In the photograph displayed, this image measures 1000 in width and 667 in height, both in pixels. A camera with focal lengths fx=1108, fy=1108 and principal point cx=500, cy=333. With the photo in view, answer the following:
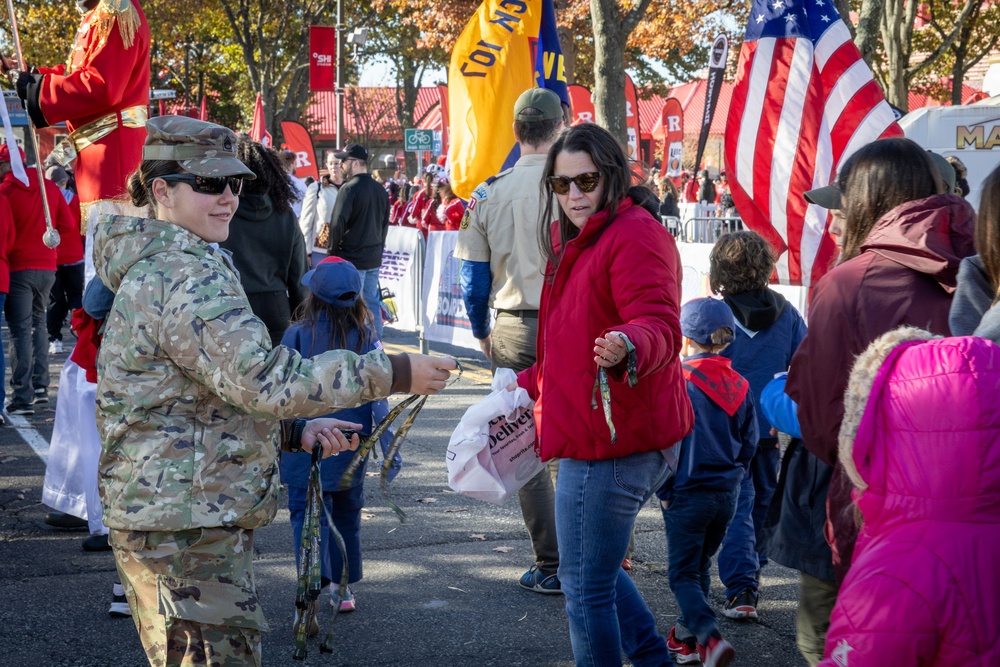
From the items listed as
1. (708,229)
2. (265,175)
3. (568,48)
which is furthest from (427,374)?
(568,48)

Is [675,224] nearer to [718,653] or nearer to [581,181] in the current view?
[718,653]

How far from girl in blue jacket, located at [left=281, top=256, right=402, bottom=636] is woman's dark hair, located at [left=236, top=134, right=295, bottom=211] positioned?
91cm

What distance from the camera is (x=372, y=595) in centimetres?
509

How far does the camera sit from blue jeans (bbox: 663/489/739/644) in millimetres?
4223

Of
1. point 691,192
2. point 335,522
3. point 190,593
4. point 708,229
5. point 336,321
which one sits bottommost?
Result: point 335,522

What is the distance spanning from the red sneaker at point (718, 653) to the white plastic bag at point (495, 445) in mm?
962

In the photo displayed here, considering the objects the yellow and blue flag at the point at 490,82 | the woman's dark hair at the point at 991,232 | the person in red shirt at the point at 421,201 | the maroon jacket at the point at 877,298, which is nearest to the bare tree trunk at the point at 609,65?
the yellow and blue flag at the point at 490,82

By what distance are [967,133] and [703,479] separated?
38.1 feet

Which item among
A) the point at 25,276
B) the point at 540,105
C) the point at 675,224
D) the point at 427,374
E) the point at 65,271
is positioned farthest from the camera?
the point at 675,224

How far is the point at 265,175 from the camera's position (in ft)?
18.1

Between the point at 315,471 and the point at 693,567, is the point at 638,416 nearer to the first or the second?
the point at 315,471

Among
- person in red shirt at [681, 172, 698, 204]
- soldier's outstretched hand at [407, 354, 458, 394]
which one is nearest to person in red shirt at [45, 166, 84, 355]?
soldier's outstretched hand at [407, 354, 458, 394]

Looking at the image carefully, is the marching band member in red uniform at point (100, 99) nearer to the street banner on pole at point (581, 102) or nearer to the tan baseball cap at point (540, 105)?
the tan baseball cap at point (540, 105)

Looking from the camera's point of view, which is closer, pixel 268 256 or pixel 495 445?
pixel 495 445
